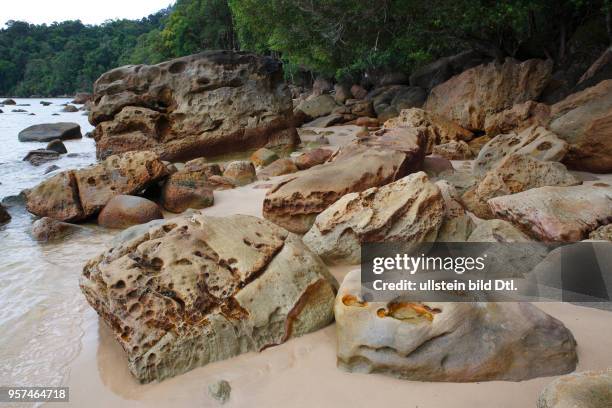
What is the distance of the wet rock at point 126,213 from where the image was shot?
5.72m

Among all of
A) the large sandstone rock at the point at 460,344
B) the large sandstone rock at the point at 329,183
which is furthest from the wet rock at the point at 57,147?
the large sandstone rock at the point at 460,344

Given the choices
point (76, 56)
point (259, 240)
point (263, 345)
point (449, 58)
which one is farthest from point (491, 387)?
point (76, 56)

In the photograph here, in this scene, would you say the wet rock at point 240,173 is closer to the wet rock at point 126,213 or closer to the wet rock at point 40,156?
the wet rock at point 126,213

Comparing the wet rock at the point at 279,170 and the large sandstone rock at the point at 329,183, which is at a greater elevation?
the large sandstone rock at the point at 329,183

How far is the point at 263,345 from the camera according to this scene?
2.79 metres

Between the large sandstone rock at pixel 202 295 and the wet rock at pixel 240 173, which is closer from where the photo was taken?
the large sandstone rock at pixel 202 295

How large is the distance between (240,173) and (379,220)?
439 centimetres

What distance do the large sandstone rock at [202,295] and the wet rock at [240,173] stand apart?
170 inches

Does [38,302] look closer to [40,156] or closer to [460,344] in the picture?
[460,344]

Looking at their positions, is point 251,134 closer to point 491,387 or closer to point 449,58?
point 449,58

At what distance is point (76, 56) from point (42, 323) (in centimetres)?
6797

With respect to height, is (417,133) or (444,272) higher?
(417,133)

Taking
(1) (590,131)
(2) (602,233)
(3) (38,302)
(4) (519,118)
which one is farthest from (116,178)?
(4) (519,118)

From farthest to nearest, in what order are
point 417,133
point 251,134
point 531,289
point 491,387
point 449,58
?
1. point 449,58
2. point 251,134
3. point 417,133
4. point 531,289
5. point 491,387
